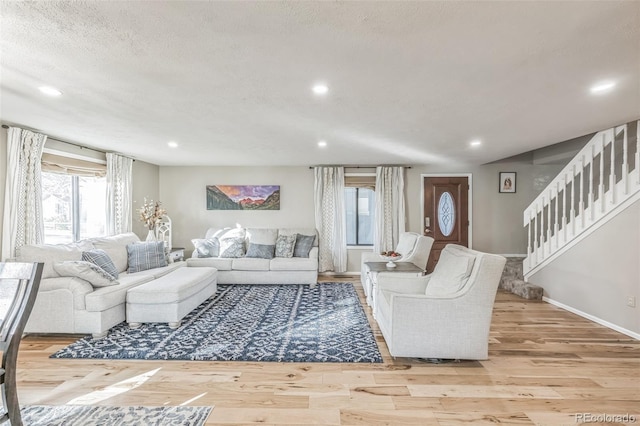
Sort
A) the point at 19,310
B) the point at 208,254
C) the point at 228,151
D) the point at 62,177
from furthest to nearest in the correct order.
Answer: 1. the point at 208,254
2. the point at 228,151
3. the point at 62,177
4. the point at 19,310

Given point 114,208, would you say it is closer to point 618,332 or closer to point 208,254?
point 208,254

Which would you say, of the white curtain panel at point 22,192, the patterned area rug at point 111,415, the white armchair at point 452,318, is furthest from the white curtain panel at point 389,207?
the white curtain panel at point 22,192

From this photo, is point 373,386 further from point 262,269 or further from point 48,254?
point 48,254

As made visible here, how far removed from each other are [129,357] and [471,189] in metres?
6.48

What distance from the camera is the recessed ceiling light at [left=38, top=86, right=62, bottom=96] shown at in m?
2.52

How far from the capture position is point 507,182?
6562 millimetres

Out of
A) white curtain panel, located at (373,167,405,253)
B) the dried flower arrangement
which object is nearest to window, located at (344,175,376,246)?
white curtain panel, located at (373,167,405,253)

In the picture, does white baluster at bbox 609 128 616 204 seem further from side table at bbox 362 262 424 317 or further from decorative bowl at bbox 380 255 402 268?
decorative bowl at bbox 380 255 402 268

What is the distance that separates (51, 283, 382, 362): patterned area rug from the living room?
17 cm

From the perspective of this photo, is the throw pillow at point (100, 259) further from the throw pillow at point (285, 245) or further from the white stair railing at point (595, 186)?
the white stair railing at point (595, 186)

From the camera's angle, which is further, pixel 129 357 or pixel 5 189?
pixel 5 189

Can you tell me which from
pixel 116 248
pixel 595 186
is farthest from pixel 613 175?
pixel 116 248

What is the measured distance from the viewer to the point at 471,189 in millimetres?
6629

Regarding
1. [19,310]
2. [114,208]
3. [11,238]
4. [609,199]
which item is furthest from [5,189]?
[609,199]
